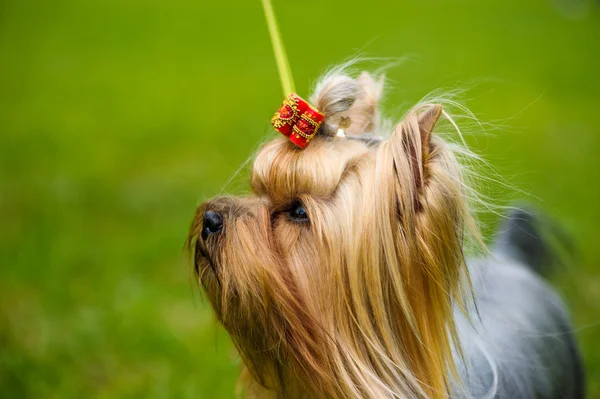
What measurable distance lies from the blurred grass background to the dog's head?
1.57ft

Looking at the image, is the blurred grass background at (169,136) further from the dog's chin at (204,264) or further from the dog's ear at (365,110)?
the dog's chin at (204,264)

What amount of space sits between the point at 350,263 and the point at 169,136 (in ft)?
15.4

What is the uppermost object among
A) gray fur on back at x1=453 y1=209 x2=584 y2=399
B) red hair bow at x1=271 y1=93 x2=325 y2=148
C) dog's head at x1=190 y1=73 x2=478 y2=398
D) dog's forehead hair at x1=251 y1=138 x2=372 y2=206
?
red hair bow at x1=271 y1=93 x2=325 y2=148

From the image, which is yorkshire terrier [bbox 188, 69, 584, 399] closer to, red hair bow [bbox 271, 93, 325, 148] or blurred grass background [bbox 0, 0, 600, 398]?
red hair bow [bbox 271, 93, 325, 148]

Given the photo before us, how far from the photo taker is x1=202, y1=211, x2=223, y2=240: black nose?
1.97 meters

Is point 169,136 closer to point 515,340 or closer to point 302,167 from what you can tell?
point 515,340

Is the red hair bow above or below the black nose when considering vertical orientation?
above

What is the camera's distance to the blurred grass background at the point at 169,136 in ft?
11.1

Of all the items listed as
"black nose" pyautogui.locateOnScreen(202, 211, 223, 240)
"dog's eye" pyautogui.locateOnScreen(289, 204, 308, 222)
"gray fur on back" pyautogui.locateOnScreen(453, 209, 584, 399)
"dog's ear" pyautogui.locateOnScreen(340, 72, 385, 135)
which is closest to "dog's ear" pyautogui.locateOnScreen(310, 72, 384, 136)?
"dog's ear" pyautogui.locateOnScreen(340, 72, 385, 135)

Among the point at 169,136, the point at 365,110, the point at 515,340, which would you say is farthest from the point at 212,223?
the point at 169,136

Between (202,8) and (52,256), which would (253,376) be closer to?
(52,256)

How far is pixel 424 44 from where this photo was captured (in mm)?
8930

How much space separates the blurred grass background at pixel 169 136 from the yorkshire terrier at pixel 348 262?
0.45 meters

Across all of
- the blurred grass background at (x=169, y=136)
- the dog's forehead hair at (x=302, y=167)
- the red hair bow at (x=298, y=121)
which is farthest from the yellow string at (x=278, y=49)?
the blurred grass background at (x=169, y=136)
